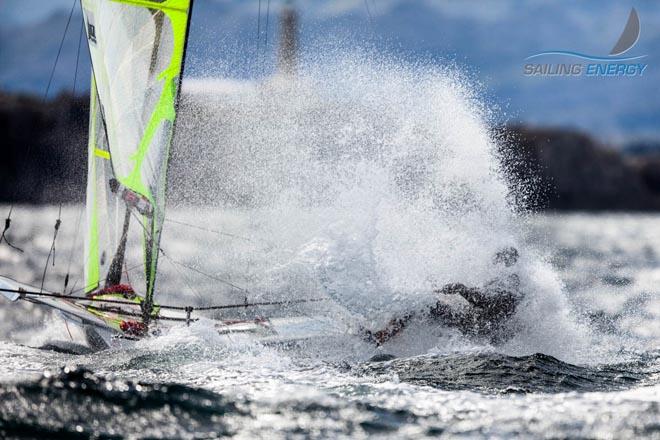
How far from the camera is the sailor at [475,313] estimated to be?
43.1ft

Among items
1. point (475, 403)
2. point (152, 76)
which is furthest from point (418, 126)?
point (475, 403)

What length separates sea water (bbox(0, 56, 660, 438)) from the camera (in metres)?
9.19

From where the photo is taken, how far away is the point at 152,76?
44.0ft

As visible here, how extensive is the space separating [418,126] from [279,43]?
42.4 feet

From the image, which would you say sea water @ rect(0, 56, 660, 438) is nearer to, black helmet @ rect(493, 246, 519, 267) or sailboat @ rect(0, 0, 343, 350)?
black helmet @ rect(493, 246, 519, 267)

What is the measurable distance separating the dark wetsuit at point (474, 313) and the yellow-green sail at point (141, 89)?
359 centimetres

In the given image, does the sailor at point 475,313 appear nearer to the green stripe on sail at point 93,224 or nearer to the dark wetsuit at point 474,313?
the dark wetsuit at point 474,313

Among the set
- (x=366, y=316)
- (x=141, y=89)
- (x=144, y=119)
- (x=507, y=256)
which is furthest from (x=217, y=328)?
(x=507, y=256)

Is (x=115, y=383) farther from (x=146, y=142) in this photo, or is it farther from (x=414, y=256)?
(x=414, y=256)

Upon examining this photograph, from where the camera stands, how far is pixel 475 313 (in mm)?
13281

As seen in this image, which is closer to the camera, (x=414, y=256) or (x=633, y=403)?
(x=633, y=403)

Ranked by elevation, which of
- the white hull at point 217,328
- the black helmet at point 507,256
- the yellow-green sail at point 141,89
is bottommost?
the white hull at point 217,328

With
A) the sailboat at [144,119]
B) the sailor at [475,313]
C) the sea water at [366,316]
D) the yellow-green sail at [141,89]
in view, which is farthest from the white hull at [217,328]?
the yellow-green sail at [141,89]

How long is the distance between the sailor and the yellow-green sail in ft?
11.8
